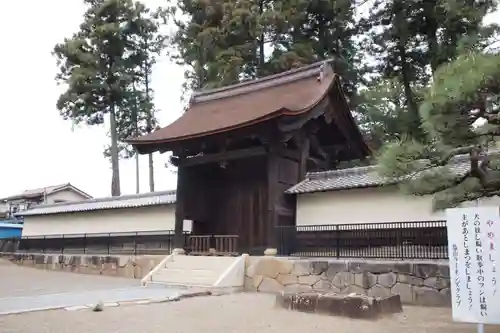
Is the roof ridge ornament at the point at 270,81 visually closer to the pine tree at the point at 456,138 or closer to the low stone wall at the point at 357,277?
the low stone wall at the point at 357,277

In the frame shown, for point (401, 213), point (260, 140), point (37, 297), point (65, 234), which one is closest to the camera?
point (37, 297)

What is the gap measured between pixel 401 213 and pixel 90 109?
2055 cm

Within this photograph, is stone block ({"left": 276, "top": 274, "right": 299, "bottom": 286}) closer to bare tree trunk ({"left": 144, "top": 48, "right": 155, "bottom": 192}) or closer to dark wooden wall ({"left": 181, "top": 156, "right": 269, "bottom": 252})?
dark wooden wall ({"left": 181, "top": 156, "right": 269, "bottom": 252})

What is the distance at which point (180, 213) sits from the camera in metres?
14.6

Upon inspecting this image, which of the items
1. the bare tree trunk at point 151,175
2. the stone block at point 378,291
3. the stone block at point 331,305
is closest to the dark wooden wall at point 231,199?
the stone block at point 378,291

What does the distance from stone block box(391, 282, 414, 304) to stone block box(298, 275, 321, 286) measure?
183 cm

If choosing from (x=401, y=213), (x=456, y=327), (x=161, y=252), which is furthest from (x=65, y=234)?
(x=456, y=327)

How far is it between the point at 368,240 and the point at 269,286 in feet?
8.56

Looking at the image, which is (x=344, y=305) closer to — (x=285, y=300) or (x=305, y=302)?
(x=305, y=302)

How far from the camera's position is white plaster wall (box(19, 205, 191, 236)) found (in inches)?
668

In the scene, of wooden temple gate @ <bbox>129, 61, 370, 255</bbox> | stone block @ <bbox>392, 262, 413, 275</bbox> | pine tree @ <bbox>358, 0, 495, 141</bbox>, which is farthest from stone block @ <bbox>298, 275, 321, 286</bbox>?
pine tree @ <bbox>358, 0, 495, 141</bbox>

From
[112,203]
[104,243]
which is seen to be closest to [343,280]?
[104,243]

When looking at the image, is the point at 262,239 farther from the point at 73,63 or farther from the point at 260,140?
the point at 73,63

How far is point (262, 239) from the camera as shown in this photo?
14.0 meters
